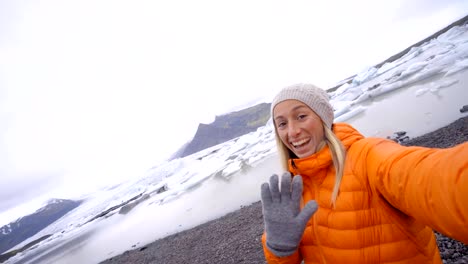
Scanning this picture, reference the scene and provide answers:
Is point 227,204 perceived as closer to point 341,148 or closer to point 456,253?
point 456,253

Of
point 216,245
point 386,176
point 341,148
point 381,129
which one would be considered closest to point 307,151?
point 341,148

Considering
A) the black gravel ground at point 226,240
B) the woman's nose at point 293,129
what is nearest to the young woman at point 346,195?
the woman's nose at point 293,129

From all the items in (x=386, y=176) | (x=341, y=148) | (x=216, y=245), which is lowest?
(x=216, y=245)

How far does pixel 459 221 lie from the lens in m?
0.92

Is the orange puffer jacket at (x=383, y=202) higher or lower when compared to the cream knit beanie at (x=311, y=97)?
lower

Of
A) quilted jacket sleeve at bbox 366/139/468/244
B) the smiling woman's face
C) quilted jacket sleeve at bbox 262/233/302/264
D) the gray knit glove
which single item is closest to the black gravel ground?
quilted jacket sleeve at bbox 262/233/302/264

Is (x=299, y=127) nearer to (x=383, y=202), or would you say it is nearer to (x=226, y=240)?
(x=383, y=202)

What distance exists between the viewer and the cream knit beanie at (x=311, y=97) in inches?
82.1

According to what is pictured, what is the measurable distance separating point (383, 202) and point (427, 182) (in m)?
0.49

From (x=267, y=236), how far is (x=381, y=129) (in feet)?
52.1

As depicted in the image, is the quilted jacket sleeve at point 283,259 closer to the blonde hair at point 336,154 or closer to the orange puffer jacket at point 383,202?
the orange puffer jacket at point 383,202

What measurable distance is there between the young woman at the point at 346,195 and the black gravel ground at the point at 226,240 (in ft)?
19.9

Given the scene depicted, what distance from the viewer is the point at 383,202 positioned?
1.53m

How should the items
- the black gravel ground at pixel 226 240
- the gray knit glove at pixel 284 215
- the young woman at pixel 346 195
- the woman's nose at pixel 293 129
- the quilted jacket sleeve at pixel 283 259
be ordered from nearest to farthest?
the young woman at pixel 346 195, the gray knit glove at pixel 284 215, the quilted jacket sleeve at pixel 283 259, the woman's nose at pixel 293 129, the black gravel ground at pixel 226 240
